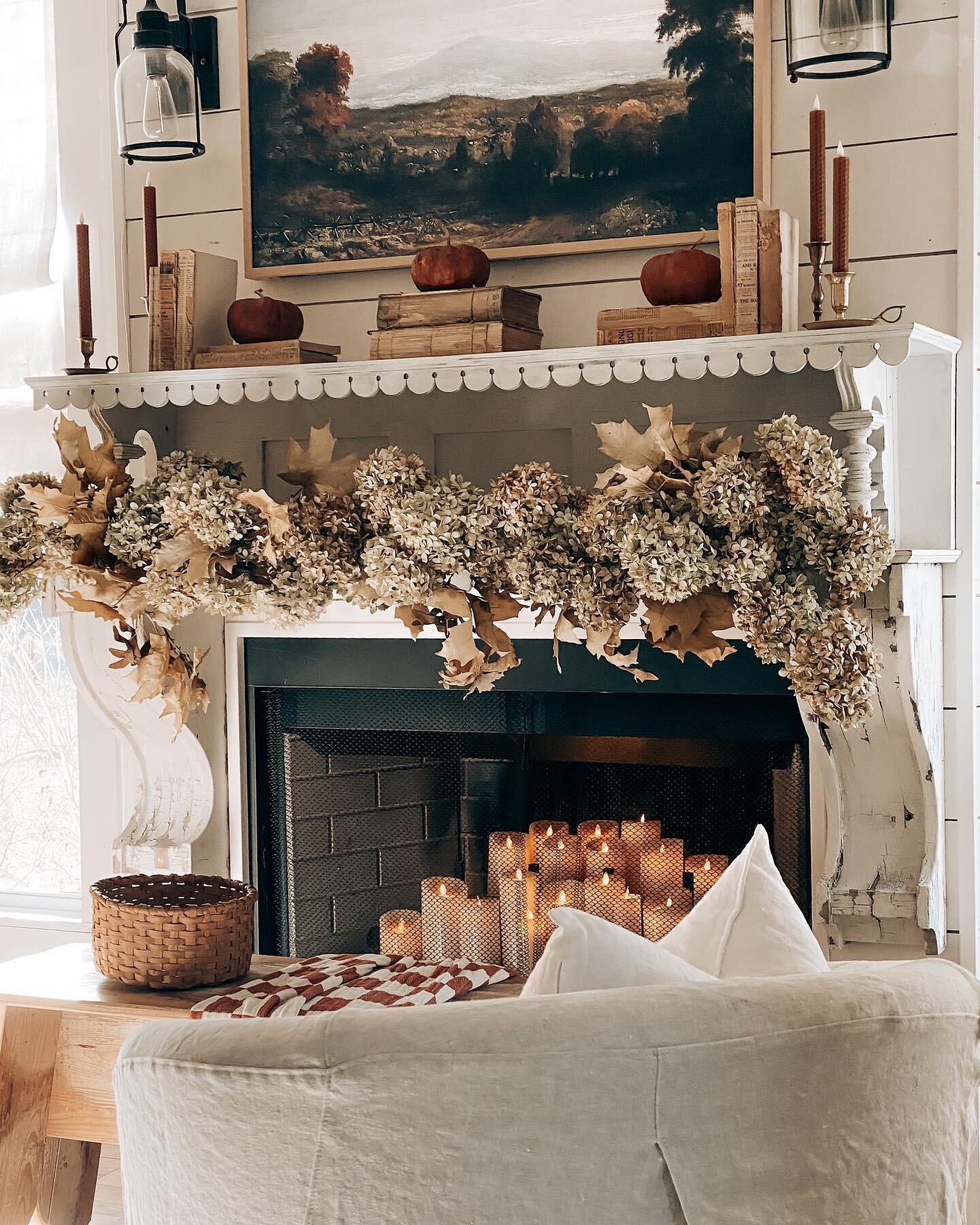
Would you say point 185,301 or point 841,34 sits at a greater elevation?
point 841,34

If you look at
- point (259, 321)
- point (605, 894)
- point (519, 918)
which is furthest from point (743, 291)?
point (519, 918)

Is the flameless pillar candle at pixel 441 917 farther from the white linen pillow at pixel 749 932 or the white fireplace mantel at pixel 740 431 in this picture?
the white linen pillow at pixel 749 932

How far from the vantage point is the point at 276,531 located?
2.17 meters

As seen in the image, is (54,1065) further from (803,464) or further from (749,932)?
(803,464)

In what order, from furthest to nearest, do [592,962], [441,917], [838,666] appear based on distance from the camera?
[441,917] → [838,666] → [592,962]

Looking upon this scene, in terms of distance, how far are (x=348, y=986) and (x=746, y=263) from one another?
123 centimetres

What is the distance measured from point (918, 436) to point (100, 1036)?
1563mm

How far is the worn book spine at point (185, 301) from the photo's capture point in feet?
8.09

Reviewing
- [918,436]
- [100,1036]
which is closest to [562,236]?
[918,436]

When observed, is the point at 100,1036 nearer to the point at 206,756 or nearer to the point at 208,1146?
the point at 206,756

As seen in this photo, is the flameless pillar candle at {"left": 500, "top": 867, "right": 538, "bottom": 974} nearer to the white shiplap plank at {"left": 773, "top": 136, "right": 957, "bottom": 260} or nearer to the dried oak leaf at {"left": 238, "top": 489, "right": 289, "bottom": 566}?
the dried oak leaf at {"left": 238, "top": 489, "right": 289, "bottom": 566}

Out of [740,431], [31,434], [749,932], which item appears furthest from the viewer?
[31,434]

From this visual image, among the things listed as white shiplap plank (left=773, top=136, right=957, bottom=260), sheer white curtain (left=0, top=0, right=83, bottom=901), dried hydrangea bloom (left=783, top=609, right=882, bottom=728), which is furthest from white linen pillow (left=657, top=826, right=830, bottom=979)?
sheer white curtain (left=0, top=0, right=83, bottom=901)

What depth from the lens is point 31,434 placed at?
9.72 ft
